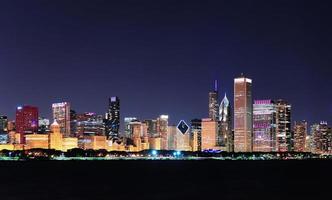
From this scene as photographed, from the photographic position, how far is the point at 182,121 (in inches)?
3403
